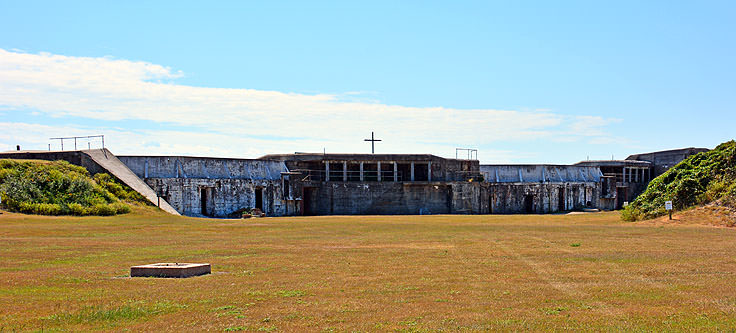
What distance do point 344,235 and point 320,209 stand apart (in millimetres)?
27631

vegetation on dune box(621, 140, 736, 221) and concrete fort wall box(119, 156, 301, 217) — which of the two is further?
concrete fort wall box(119, 156, 301, 217)

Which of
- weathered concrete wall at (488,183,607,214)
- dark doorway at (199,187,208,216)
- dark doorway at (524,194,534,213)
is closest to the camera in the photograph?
dark doorway at (199,187,208,216)

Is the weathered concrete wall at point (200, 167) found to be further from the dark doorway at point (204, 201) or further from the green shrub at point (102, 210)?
the green shrub at point (102, 210)

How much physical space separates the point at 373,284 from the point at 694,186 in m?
29.0

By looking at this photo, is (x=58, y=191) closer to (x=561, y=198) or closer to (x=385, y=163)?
(x=385, y=163)

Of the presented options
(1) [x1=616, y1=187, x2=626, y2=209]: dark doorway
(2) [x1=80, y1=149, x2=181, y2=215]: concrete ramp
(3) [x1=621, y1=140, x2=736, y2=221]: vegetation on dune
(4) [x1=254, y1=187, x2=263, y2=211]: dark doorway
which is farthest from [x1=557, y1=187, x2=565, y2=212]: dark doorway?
(2) [x1=80, y1=149, x2=181, y2=215]: concrete ramp

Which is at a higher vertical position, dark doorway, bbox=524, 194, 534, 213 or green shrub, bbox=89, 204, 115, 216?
green shrub, bbox=89, 204, 115, 216

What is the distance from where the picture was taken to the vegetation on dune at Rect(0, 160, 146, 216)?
3416cm

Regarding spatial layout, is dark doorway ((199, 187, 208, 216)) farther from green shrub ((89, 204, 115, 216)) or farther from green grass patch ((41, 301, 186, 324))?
green grass patch ((41, 301, 186, 324))

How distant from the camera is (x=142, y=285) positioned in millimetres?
13398

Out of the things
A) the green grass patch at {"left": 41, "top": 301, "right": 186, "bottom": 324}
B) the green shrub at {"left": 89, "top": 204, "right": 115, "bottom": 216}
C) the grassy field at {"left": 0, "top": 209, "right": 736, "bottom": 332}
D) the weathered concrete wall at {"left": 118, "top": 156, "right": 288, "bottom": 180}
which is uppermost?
the weathered concrete wall at {"left": 118, "top": 156, "right": 288, "bottom": 180}

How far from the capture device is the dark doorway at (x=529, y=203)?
202ft

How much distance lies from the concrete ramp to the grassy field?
16044mm

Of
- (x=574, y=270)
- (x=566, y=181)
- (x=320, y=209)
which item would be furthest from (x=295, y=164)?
Answer: (x=574, y=270)
